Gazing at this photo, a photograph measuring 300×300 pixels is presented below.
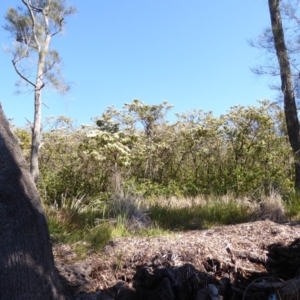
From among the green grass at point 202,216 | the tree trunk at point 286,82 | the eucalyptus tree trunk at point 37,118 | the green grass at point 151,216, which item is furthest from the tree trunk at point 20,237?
the eucalyptus tree trunk at point 37,118

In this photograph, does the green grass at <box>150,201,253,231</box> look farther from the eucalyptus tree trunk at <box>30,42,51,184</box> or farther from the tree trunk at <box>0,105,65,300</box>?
the eucalyptus tree trunk at <box>30,42,51,184</box>

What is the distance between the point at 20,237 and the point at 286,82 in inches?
322

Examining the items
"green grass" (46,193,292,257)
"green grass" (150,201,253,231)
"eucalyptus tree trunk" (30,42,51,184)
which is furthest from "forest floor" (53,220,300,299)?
"eucalyptus tree trunk" (30,42,51,184)

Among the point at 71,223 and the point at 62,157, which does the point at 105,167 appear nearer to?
the point at 62,157

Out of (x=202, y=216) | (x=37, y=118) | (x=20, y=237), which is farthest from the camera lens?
(x=37, y=118)

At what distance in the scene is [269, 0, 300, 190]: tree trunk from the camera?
10180mm

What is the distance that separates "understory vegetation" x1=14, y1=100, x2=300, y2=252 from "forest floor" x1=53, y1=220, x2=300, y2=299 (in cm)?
269

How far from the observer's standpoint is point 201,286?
4914 mm

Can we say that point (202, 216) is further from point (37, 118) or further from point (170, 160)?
point (37, 118)

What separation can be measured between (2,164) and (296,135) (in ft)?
27.3

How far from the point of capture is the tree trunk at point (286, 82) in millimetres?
10180

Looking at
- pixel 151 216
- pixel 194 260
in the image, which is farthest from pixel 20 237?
pixel 151 216

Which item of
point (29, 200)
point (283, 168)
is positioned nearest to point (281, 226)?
point (29, 200)

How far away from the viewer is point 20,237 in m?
3.50
